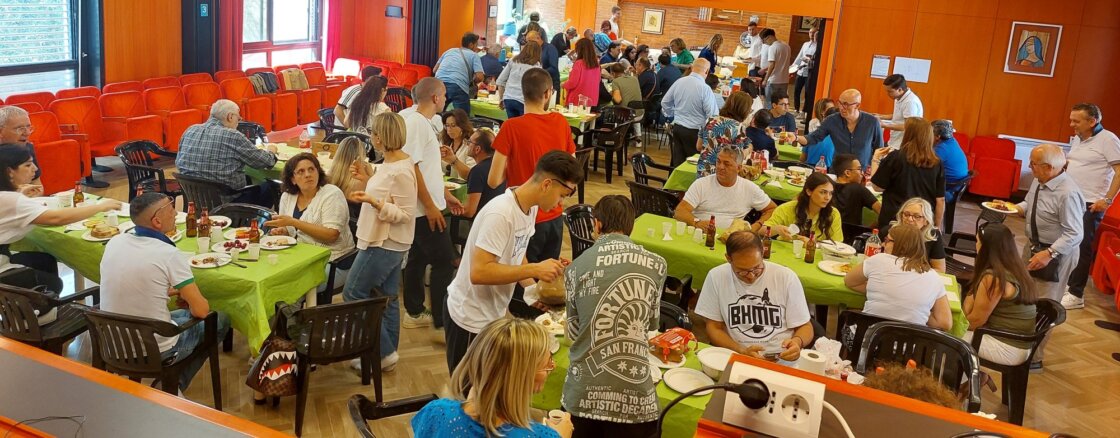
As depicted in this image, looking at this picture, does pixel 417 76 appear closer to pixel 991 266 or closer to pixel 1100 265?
pixel 1100 265

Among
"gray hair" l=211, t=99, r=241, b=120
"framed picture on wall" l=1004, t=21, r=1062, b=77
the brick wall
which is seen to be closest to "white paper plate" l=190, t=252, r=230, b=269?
"gray hair" l=211, t=99, r=241, b=120

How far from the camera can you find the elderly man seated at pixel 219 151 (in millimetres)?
6914

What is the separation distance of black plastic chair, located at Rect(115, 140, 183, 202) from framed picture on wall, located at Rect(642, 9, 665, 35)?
14358mm

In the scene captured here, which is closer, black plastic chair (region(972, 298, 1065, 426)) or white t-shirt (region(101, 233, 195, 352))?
white t-shirt (region(101, 233, 195, 352))

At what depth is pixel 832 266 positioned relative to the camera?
5656 millimetres

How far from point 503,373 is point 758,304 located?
231 cm

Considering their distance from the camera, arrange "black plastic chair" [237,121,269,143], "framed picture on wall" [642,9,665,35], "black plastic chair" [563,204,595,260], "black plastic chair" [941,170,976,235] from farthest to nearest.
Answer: "framed picture on wall" [642,9,665,35] < "black plastic chair" [941,170,976,235] < "black plastic chair" [237,121,269,143] < "black plastic chair" [563,204,595,260]

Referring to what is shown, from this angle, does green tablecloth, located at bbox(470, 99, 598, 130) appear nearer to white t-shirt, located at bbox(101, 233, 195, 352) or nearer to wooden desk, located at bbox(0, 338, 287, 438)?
white t-shirt, located at bbox(101, 233, 195, 352)

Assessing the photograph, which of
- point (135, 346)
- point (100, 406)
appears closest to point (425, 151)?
point (135, 346)

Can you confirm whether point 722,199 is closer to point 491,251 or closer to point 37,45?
point 491,251

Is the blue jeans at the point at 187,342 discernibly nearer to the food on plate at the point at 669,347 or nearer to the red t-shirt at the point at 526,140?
the red t-shirt at the point at 526,140

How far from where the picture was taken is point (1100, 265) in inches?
321

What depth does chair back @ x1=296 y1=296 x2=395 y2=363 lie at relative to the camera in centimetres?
455

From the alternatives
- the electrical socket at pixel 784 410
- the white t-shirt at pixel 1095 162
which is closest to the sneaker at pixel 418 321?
the electrical socket at pixel 784 410
